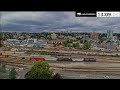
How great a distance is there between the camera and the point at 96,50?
496 centimetres

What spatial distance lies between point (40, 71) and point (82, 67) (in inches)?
25.0

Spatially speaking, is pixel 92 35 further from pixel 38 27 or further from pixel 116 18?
pixel 38 27

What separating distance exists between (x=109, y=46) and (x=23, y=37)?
1.30 metres

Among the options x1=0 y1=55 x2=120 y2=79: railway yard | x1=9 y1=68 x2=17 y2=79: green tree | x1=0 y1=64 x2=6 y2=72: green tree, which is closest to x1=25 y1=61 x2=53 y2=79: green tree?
x1=0 y1=55 x2=120 y2=79: railway yard

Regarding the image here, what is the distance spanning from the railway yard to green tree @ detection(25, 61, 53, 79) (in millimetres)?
62

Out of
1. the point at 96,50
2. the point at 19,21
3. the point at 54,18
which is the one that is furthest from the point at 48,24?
the point at 96,50

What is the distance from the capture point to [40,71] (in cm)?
495

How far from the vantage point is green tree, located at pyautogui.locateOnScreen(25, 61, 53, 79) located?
4.92 metres
